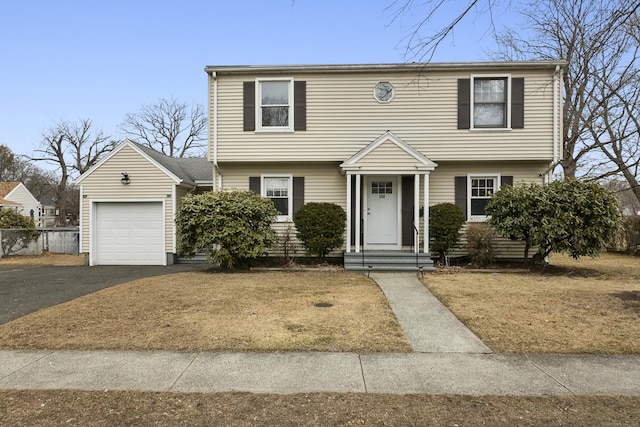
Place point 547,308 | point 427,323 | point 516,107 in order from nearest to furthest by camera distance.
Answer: point 427,323
point 547,308
point 516,107

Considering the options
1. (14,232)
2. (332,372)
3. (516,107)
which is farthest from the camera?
(14,232)

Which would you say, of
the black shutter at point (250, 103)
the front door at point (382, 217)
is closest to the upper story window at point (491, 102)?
the front door at point (382, 217)

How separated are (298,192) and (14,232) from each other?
1262 centimetres

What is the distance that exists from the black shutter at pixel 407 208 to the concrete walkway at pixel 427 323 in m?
3.57

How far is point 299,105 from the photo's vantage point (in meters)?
11.5

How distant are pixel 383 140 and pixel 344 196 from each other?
2208 mm

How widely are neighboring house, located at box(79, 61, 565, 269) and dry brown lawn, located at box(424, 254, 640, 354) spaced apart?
9.75ft

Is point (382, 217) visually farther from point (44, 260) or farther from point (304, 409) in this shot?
point (44, 260)

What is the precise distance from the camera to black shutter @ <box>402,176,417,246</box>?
458 inches

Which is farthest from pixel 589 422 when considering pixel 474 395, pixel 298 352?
pixel 298 352

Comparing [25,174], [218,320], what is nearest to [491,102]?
[218,320]

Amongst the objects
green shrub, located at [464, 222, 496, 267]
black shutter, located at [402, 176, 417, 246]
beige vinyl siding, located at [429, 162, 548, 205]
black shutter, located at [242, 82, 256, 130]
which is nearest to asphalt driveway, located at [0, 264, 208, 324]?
black shutter, located at [242, 82, 256, 130]

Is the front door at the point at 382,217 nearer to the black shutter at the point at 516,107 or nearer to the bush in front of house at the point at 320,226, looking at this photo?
the bush in front of house at the point at 320,226

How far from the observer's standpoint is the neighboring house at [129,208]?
40.5 ft
